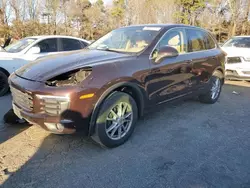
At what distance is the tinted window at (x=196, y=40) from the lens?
451 centimetres

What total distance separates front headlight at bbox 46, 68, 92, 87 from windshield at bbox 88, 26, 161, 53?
40.8 inches

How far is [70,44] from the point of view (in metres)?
6.99

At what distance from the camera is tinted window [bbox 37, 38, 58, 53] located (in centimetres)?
650

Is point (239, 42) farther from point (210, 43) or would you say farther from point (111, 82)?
point (111, 82)

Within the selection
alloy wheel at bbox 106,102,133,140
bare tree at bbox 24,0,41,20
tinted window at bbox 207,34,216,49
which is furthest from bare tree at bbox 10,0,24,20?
alloy wheel at bbox 106,102,133,140

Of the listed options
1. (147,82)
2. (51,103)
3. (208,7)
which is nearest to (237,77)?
(147,82)

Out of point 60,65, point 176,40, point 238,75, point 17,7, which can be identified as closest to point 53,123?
point 60,65

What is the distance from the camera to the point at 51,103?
8.89 ft

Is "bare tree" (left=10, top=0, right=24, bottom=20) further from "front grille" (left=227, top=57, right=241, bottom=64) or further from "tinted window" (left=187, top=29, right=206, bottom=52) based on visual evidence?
"tinted window" (left=187, top=29, right=206, bottom=52)

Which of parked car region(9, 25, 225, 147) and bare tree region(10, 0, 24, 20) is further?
bare tree region(10, 0, 24, 20)

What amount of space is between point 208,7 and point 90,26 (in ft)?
43.3

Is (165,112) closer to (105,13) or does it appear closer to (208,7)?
(208,7)

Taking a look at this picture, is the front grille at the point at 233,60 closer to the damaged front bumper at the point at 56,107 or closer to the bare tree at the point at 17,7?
the damaged front bumper at the point at 56,107

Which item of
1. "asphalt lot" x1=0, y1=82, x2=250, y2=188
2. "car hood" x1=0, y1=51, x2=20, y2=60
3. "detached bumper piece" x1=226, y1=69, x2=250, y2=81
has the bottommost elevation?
"asphalt lot" x1=0, y1=82, x2=250, y2=188
